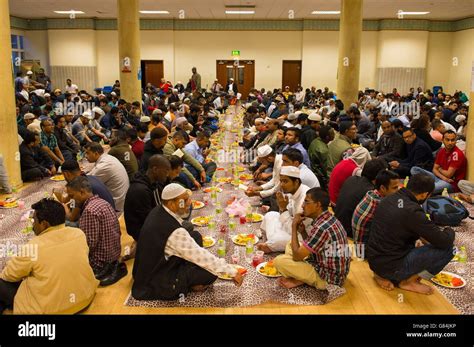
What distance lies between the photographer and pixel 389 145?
8.83 meters

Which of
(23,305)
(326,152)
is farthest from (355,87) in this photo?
(23,305)

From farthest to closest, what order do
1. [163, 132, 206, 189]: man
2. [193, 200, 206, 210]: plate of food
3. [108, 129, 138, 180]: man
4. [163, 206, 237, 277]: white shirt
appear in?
1. [163, 132, 206, 189]: man
2. [193, 200, 206, 210]: plate of food
3. [108, 129, 138, 180]: man
4. [163, 206, 237, 277]: white shirt

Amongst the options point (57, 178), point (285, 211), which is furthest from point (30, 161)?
point (285, 211)

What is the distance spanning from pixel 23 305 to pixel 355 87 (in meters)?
11.9

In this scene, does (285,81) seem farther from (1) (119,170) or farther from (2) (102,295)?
(2) (102,295)

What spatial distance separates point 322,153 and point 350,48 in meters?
7.40

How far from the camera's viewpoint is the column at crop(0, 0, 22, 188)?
7504mm

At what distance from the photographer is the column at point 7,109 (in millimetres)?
7504

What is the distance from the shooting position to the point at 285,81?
948 inches

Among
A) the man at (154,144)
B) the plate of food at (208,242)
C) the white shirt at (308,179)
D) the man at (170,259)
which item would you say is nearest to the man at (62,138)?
the man at (154,144)

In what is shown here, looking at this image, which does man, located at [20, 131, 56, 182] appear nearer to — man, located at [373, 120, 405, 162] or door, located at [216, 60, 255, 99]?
man, located at [373, 120, 405, 162]

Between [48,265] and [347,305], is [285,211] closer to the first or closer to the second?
[347,305]

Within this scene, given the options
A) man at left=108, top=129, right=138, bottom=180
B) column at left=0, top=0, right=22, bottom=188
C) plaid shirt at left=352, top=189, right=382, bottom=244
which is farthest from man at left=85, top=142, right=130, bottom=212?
plaid shirt at left=352, top=189, right=382, bottom=244

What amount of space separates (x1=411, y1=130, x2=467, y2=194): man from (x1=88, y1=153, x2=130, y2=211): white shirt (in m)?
4.57
